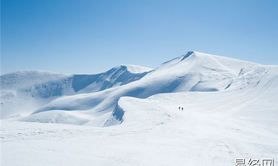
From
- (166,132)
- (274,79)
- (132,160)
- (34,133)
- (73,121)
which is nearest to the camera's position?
(132,160)

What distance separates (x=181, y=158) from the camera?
1174 cm

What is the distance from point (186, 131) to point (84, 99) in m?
177

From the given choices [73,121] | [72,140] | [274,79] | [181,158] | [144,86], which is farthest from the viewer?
[144,86]

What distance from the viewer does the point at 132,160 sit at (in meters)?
11.0

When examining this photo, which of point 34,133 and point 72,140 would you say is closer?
point 72,140

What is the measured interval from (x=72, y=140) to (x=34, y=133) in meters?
3.62

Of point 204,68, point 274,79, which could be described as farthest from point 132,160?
point 204,68

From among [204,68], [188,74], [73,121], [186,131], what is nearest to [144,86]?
[188,74]

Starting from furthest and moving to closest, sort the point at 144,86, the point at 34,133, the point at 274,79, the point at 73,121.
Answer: the point at 144,86 < the point at 73,121 < the point at 274,79 < the point at 34,133

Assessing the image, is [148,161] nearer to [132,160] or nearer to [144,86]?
[132,160]

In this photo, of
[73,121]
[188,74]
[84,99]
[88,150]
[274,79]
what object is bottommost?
[84,99]

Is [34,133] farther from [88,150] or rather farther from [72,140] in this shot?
[88,150]

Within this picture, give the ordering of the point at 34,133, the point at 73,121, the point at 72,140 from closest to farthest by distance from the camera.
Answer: the point at 72,140, the point at 34,133, the point at 73,121

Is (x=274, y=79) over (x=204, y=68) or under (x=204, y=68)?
over
